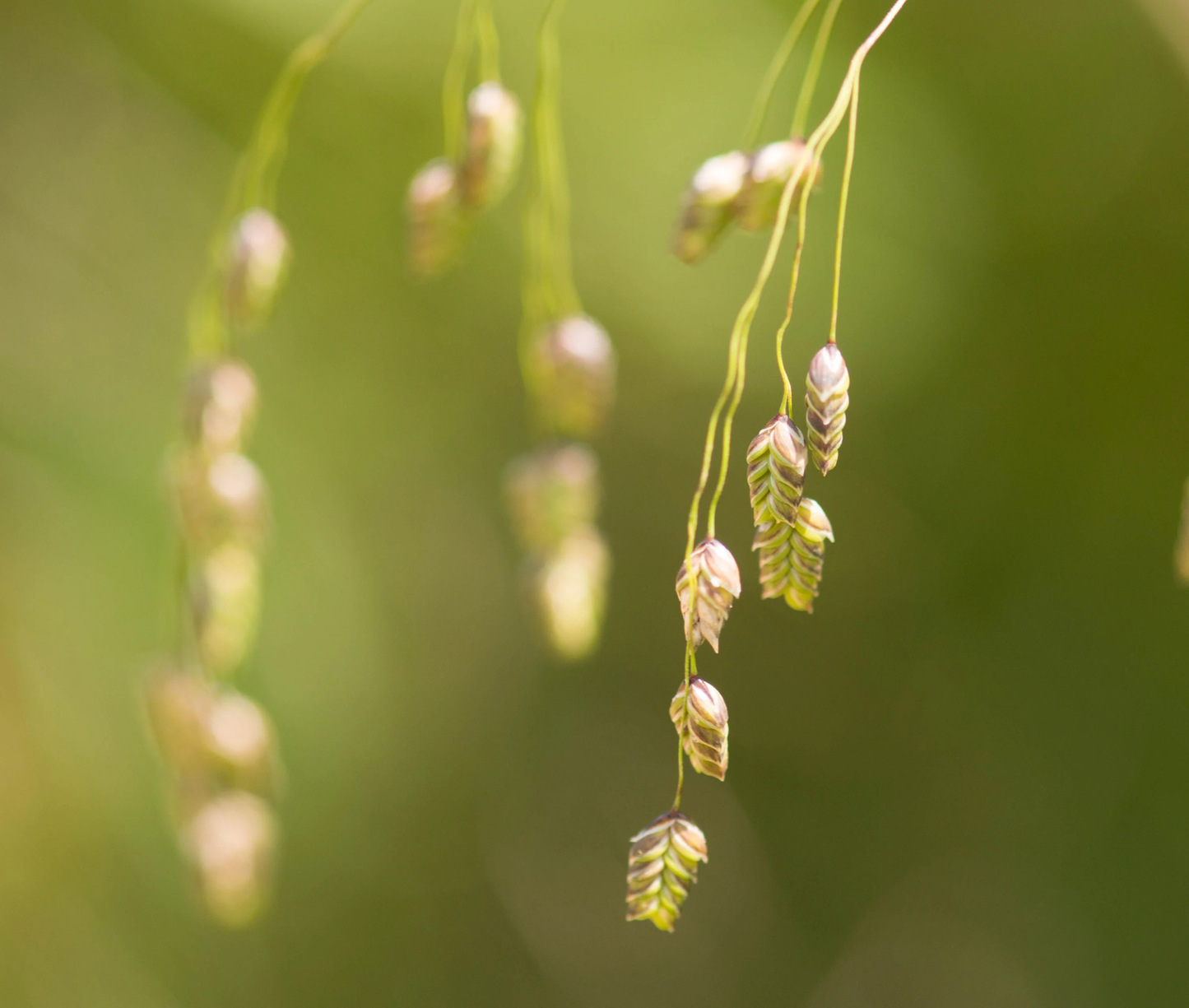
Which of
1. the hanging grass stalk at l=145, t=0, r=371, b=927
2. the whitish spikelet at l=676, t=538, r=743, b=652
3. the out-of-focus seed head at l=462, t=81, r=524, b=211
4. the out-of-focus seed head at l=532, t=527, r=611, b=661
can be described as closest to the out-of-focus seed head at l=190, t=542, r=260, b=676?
the hanging grass stalk at l=145, t=0, r=371, b=927

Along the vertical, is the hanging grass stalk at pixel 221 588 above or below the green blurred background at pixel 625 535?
below

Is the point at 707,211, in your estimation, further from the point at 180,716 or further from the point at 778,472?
the point at 180,716

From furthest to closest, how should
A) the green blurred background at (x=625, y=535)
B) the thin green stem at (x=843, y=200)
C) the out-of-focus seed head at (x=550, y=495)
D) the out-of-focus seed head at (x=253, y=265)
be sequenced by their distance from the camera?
1. the green blurred background at (x=625, y=535)
2. the out-of-focus seed head at (x=550, y=495)
3. the out-of-focus seed head at (x=253, y=265)
4. the thin green stem at (x=843, y=200)

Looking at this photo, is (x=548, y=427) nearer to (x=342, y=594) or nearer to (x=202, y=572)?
(x=202, y=572)

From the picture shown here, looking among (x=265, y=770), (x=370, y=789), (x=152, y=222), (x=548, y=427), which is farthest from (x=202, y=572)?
(x=370, y=789)

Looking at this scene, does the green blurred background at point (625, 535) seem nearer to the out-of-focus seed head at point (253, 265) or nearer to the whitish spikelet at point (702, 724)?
the out-of-focus seed head at point (253, 265)

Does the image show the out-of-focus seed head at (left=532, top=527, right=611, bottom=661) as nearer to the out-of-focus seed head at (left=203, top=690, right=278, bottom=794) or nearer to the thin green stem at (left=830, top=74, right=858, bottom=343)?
the out-of-focus seed head at (left=203, top=690, right=278, bottom=794)

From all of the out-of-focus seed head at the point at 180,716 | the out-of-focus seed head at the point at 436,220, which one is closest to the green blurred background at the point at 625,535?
the out-of-focus seed head at the point at 180,716

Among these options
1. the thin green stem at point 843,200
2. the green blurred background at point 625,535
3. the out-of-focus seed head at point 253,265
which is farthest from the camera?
the green blurred background at point 625,535
